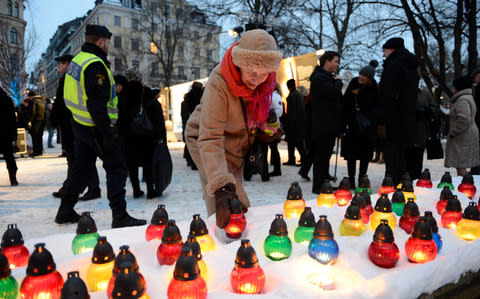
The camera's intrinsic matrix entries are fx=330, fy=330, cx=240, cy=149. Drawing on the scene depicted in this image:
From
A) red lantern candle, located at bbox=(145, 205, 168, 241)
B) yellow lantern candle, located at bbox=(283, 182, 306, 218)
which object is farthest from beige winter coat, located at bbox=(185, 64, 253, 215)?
yellow lantern candle, located at bbox=(283, 182, 306, 218)

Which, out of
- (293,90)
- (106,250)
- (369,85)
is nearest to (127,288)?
(106,250)

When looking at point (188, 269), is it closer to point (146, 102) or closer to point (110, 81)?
point (110, 81)

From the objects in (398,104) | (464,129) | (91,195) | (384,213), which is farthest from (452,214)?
(91,195)

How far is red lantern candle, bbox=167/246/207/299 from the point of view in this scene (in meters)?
1.40

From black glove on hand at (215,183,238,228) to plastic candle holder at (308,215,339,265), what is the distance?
62cm

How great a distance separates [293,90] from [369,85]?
2.29m

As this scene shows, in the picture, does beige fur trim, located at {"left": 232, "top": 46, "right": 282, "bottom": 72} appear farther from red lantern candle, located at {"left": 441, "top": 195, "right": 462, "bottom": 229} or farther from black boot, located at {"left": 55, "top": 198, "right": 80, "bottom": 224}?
black boot, located at {"left": 55, "top": 198, "right": 80, "bottom": 224}

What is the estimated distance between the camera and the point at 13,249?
1953 mm

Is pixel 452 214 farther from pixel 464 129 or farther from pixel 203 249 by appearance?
pixel 464 129

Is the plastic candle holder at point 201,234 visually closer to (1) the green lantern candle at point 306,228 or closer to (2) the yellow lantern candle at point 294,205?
(1) the green lantern candle at point 306,228

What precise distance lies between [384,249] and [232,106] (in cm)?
136

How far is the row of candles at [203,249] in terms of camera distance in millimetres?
1415

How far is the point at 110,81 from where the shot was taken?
12.3 feet

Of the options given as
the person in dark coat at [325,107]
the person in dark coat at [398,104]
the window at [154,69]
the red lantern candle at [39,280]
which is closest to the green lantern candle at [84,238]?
the red lantern candle at [39,280]
